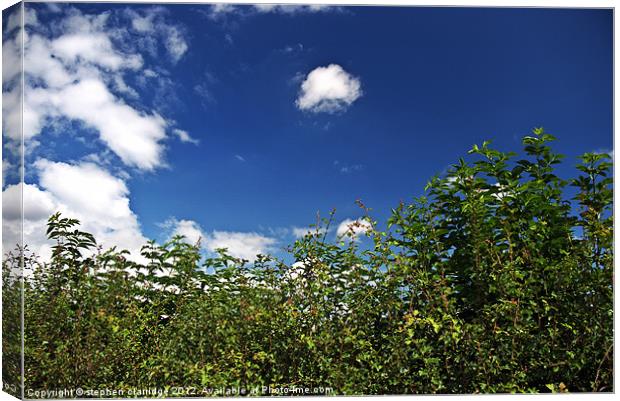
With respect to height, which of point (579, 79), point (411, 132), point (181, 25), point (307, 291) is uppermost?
point (181, 25)

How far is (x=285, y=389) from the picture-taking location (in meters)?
4.45

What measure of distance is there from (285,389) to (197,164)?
175cm

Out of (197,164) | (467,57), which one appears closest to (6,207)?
(197,164)

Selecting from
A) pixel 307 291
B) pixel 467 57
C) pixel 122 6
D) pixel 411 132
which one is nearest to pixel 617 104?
pixel 467 57

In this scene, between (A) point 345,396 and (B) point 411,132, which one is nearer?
(A) point 345,396

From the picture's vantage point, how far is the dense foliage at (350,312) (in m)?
4.38

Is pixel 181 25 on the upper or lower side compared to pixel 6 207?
upper

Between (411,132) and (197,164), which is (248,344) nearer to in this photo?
(197,164)

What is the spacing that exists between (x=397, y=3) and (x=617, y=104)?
1.89 m

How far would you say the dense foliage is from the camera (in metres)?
4.38

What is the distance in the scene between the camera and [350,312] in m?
4.43

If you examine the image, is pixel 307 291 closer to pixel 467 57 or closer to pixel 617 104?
pixel 467 57

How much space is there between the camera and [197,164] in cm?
450

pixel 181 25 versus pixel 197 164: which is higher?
pixel 181 25
